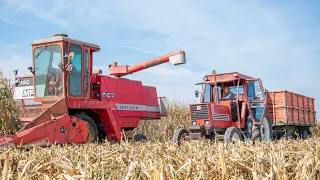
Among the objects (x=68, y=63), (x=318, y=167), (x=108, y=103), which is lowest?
(x=318, y=167)

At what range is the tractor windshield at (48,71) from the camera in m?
9.59

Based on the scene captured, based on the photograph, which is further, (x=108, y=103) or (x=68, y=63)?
(x=108, y=103)

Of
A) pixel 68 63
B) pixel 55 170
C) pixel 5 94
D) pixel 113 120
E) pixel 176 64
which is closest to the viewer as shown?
pixel 55 170

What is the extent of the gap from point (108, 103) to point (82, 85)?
2.87 feet

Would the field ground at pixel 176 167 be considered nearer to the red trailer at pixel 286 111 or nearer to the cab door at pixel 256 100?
the cab door at pixel 256 100

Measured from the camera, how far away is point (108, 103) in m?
10.3

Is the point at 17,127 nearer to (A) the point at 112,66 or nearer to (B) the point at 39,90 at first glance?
(B) the point at 39,90

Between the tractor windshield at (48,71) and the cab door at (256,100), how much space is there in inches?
226

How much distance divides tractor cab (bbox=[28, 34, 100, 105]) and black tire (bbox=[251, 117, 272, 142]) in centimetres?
513

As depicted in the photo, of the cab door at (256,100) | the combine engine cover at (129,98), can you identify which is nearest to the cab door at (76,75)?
the combine engine cover at (129,98)

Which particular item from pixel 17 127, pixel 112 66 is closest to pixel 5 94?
pixel 17 127

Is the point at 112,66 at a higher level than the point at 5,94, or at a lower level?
higher

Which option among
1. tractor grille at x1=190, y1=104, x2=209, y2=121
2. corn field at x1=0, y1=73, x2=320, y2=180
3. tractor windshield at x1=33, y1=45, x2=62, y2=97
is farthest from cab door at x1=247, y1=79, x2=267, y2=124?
corn field at x1=0, y1=73, x2=320, y2=180

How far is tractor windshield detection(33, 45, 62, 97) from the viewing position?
377 inches
